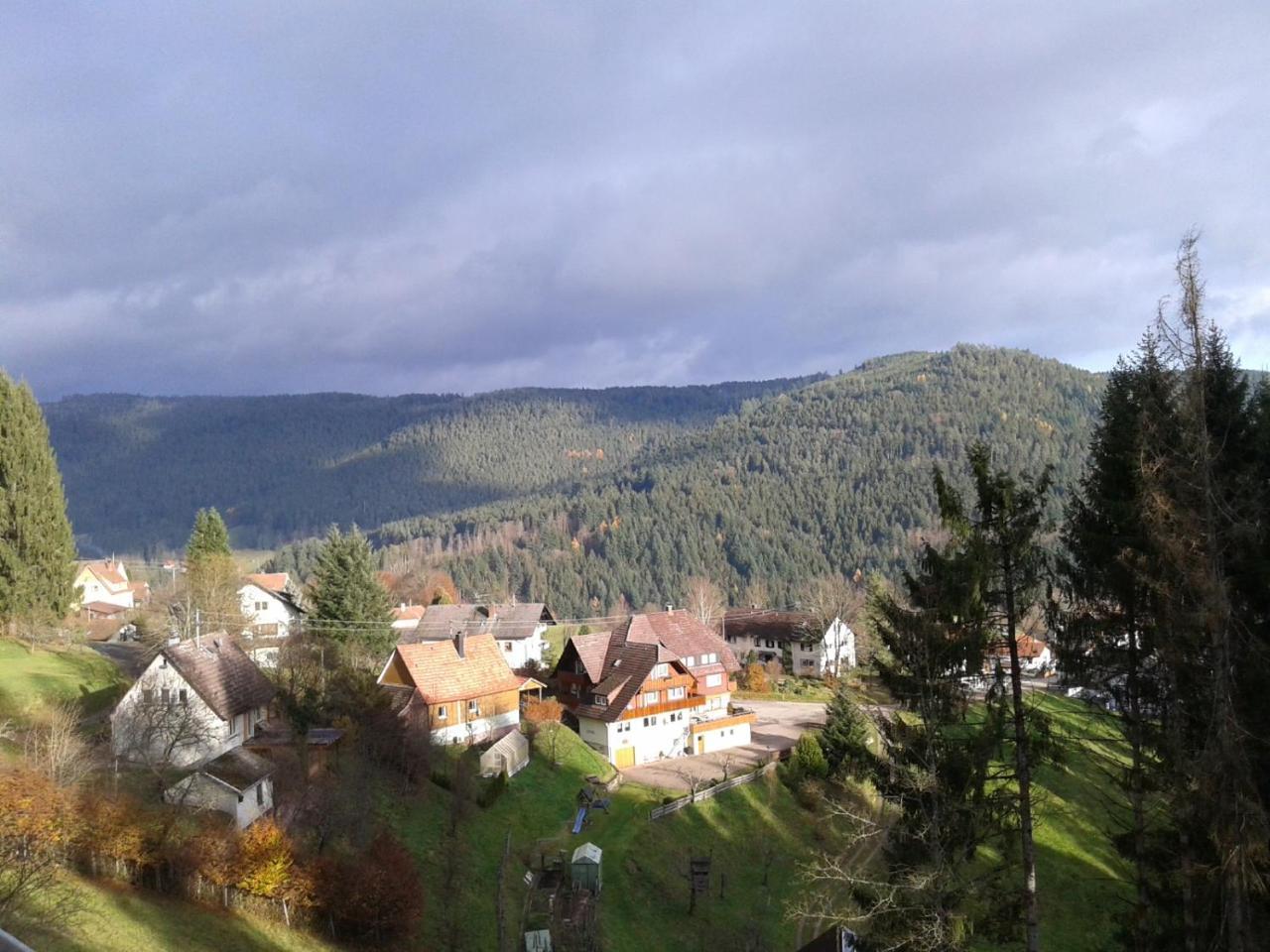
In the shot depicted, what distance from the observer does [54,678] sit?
126 ft

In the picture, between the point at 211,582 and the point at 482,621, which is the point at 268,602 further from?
the point at 211,582

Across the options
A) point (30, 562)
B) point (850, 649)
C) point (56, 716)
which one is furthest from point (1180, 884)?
point (850, 649)

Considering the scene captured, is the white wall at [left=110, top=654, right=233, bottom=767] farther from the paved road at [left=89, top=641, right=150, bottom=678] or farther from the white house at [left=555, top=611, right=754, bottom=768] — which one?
the white house at [left=555, top=611, right=754, bottom=768]

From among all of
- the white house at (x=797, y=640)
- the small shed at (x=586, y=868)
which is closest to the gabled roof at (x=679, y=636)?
the small shed at (x=586, y=868)

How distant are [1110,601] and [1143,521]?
14.0 ft

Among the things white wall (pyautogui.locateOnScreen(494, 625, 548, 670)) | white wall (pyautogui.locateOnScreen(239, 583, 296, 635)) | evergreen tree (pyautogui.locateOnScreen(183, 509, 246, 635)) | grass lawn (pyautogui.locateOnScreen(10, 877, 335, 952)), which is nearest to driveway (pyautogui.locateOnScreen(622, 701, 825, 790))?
grass lawn (pyautogui.locateOnScreen(10, 877, 335, 952))

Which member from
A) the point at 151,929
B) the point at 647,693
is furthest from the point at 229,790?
the point at 647,693

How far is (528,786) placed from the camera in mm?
42375

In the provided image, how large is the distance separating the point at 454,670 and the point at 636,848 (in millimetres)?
15167

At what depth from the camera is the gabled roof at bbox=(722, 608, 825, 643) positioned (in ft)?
285

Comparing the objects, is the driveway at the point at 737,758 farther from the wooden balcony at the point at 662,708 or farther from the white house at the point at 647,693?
the wooden balcony at the point at 662,708

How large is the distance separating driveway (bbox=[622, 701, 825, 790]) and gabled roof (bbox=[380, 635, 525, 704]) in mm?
9765

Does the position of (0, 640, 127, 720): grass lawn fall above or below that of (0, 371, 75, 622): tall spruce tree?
below

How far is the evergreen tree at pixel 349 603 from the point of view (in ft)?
173
